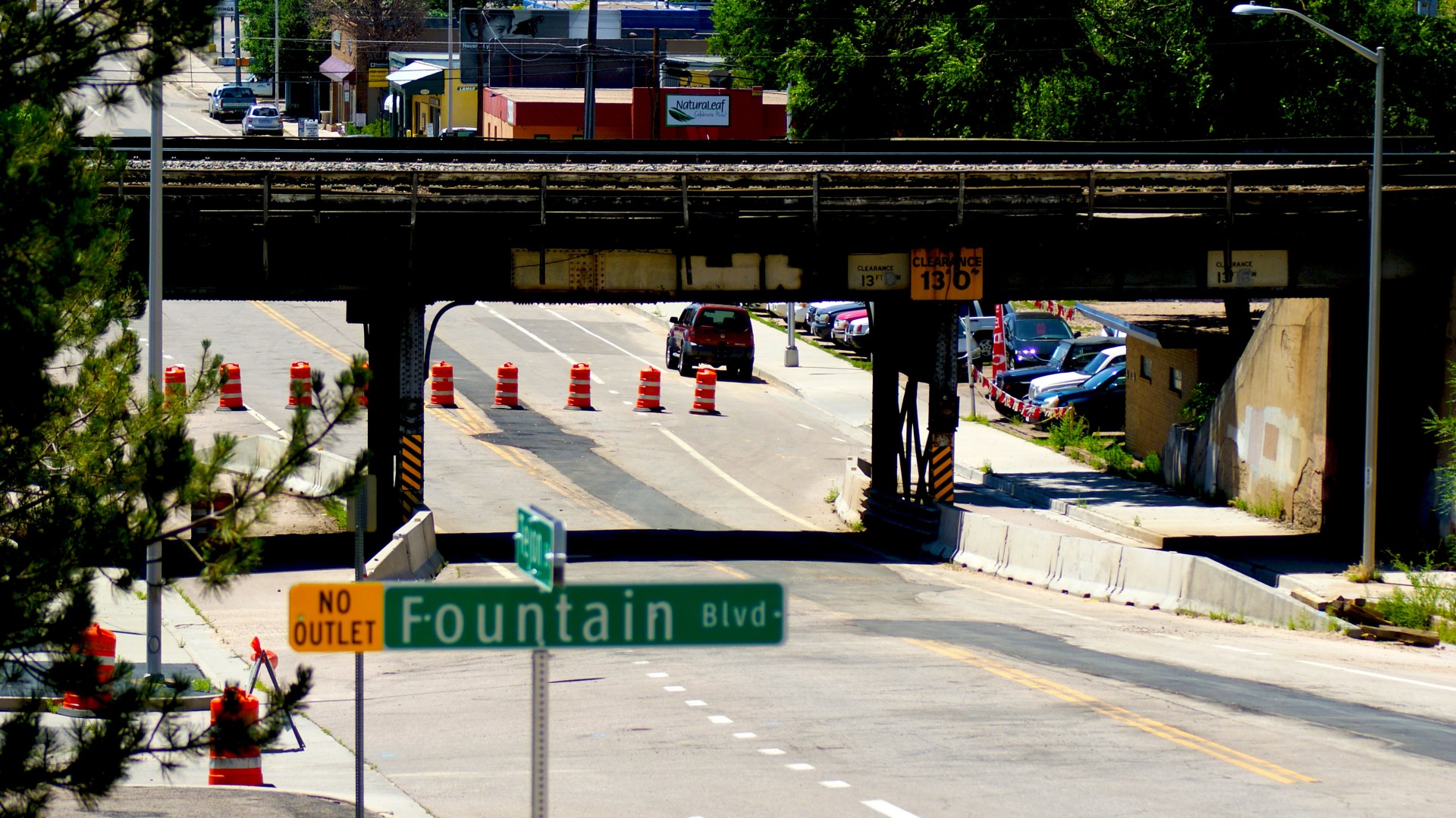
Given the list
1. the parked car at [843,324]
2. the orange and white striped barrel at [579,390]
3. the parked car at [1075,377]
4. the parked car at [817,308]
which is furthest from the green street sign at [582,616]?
the parked car at [817,308]

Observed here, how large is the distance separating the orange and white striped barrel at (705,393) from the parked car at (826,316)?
12.1 m

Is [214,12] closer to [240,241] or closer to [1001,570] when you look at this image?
[240,241]

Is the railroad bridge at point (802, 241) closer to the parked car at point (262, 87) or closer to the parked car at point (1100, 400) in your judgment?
the parked car at point (1100, 400)

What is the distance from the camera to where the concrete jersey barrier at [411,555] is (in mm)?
21812

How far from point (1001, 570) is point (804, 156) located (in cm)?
1242

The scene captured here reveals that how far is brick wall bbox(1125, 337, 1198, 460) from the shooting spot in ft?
115

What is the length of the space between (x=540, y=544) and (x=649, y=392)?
33.1 m

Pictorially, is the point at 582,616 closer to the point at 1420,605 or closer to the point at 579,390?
the point at 1420,605

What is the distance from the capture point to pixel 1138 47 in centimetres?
4372

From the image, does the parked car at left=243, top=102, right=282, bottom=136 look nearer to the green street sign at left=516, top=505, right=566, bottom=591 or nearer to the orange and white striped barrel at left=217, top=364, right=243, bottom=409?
the orange and white striped barrel at left=217, top=364, right=243, bottom=409

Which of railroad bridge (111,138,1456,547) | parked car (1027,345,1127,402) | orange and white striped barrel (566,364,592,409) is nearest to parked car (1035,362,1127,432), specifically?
parked car (1027,345,1127,402)

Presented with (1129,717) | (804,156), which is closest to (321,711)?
(1129,717)

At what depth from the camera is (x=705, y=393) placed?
131 feet

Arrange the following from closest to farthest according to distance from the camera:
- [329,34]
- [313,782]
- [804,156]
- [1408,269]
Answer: [313,782] → [1408,269] → [804,156] → [329,34]
